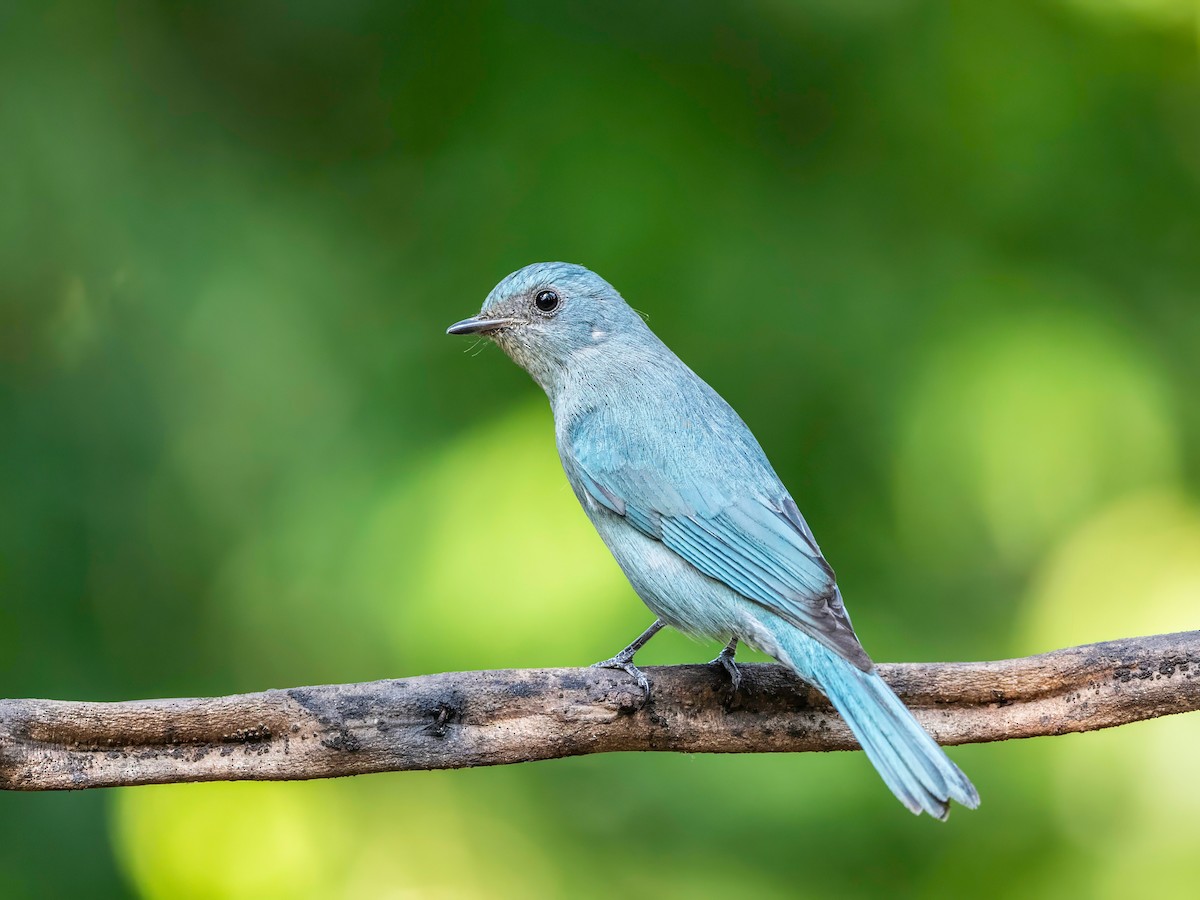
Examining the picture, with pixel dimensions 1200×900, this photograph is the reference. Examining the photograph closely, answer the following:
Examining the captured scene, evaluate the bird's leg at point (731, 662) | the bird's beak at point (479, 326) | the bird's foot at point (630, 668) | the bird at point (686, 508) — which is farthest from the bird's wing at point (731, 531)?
the bird's beak at point (479, 326)

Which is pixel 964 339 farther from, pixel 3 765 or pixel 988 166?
pixel 3 765

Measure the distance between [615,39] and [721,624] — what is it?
9.40 ft

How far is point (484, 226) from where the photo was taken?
16.8 feet

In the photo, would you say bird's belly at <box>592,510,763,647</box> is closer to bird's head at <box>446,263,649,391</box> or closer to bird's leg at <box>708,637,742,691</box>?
bird's leg at <box>708,637,742,691</box>

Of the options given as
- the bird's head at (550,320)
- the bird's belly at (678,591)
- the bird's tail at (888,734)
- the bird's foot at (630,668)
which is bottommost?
the bird's tail at (888,734)

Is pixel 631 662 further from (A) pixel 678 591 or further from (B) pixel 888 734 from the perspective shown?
(B) pixel 888 734

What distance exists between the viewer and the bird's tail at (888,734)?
2.64 m

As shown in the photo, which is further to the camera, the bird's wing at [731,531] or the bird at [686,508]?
the bird's wing at [731,531]

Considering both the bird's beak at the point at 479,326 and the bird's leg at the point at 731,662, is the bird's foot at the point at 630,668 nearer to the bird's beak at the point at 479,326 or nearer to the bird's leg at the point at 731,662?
the bird's leg at the point at 731,662

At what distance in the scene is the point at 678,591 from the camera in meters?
3.38

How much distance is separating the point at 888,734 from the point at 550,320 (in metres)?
1.77

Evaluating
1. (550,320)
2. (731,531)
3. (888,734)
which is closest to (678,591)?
(731,531)

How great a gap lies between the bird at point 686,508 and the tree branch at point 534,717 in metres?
0.13

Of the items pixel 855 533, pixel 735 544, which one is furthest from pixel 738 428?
pixel 855 533
